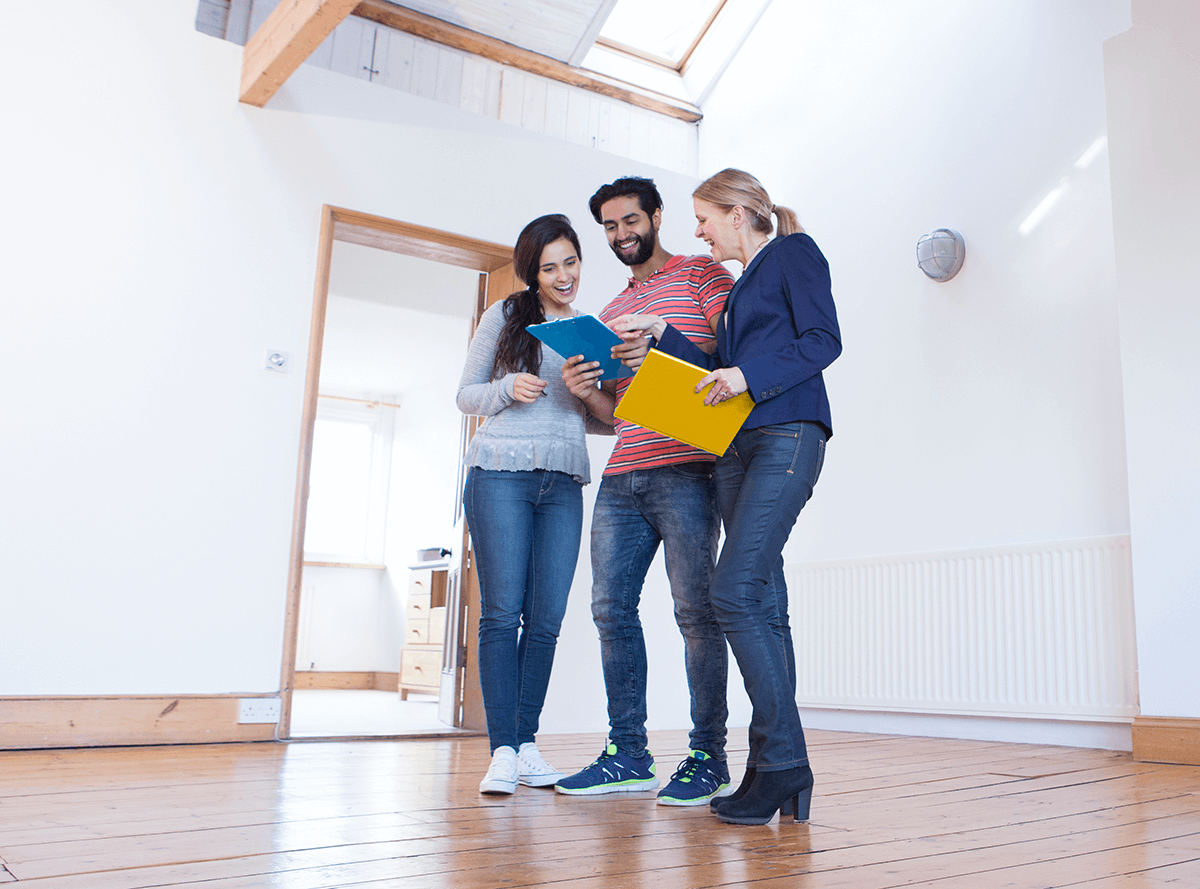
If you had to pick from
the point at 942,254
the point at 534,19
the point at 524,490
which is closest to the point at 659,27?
the point at 534,19

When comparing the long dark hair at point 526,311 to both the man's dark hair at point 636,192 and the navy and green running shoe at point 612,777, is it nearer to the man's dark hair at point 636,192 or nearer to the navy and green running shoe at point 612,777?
the man's dark hair at point 636,192

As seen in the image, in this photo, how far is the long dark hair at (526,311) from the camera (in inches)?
78.2

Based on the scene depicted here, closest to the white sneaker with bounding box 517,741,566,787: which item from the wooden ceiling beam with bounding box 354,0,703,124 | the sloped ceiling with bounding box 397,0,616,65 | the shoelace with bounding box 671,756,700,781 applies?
the shoelace with bounding box 671,756,700,781

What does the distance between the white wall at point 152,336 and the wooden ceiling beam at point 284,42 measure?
3.6 inches

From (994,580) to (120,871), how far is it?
277 cm

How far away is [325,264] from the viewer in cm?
315

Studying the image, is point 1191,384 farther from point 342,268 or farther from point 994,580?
point 342,268

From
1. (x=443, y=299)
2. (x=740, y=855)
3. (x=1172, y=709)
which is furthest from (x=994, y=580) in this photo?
(x=443, y=299)

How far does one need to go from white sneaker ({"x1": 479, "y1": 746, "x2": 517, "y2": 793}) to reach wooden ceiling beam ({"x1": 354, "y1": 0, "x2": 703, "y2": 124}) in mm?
2995

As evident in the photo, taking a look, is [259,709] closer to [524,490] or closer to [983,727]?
[524,490]

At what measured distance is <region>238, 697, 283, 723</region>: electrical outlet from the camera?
110 inches

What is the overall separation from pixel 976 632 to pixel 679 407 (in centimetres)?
214

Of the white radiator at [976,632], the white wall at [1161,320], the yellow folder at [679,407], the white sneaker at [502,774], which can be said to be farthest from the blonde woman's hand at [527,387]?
the white radiator at [976,632]

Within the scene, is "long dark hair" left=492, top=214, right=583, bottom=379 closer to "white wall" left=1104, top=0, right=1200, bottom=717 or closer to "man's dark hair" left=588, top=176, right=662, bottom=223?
"man's dark hair" left=588, top=176, right=662, bottom=223
